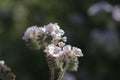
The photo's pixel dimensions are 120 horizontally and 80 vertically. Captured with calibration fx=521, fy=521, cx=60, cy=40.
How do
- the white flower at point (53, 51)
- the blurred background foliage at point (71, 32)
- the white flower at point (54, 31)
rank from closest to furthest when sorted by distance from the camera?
the white flower at point (53, 51), the white flower at point (54, 31), the blurred background foliage at point (71, 32)

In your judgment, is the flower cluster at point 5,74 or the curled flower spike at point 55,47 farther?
the flower cluster at point 5,74

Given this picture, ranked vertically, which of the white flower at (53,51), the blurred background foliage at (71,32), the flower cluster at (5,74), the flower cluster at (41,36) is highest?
the blurred background foliage at (71,32)

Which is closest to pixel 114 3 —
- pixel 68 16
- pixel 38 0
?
pixel 68 16

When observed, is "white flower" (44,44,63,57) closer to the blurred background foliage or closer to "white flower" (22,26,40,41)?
"white flower" (22,26,40,41)

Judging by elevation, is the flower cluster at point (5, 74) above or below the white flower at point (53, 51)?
below

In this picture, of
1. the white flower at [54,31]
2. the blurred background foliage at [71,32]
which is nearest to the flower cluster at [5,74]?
the white flower at [54,31]

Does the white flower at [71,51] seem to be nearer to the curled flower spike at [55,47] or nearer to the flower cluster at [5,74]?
the curled flower spike at [55,47]
